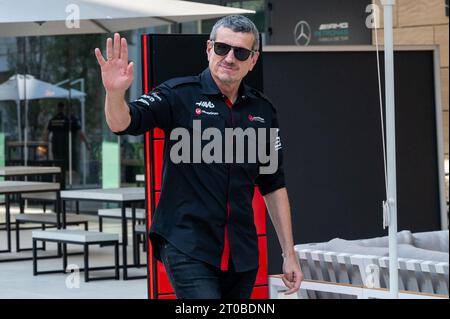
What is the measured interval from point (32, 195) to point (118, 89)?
1126 cm

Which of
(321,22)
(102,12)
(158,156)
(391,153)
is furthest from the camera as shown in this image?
(321,22)

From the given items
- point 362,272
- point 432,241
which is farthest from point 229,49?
point 432,241

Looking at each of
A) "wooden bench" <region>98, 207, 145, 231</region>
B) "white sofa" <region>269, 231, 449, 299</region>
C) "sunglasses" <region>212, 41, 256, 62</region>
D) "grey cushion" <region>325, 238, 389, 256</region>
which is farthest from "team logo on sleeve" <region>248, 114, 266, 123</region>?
"wooden bench" <region>98, 207, 145, 231</region>

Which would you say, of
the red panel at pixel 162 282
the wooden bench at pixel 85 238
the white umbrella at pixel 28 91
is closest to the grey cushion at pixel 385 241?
the red panel at pixel 162 282

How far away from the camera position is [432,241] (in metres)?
7.80

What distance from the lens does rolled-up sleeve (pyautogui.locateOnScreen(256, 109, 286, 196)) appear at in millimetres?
4287

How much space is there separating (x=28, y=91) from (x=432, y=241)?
34.4ft

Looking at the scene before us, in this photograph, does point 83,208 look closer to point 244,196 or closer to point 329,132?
point 329,132

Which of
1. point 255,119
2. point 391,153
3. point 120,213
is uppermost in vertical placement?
point 255,119

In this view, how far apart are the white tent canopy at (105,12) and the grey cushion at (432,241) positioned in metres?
3.80

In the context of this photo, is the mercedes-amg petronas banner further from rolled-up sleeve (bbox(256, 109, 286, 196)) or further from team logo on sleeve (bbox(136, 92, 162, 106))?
team logo on sleeve (bbox(136, 92, 162, 106))

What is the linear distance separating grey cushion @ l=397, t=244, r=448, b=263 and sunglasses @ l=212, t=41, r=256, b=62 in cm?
253

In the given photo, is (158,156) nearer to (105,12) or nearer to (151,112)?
(151,112)

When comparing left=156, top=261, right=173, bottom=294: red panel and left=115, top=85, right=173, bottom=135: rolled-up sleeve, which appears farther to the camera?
left=156, top=261, right=173, bottom=294: red panel
